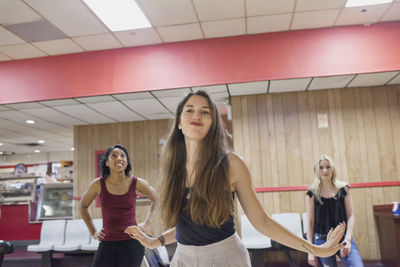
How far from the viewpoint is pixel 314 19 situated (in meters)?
4.79

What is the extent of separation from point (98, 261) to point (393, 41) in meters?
4.85

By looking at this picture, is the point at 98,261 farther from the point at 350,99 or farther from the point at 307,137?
the point at 350,99

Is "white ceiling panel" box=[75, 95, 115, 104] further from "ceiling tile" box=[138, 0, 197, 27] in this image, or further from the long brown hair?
the long brown hair

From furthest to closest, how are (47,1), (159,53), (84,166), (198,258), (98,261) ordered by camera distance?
1. (84,166)
2. (159,53)
3. (47,1)
4. (98,261)
5. (198,258)

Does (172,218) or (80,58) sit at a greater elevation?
(80,58)

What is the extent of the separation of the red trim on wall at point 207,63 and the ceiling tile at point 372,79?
143 mm

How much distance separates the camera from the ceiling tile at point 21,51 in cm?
525

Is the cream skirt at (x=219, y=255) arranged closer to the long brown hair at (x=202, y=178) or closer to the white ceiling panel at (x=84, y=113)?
the long brown hair at (x=202, y=178)

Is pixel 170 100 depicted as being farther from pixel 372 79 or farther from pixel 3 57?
pixel 372 79

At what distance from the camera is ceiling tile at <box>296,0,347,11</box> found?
4.31 m

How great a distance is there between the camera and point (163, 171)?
65.6 inches

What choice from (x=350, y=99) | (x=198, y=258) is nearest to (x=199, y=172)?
(x=198, y=258)

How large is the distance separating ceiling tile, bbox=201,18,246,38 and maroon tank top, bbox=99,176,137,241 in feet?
9.35

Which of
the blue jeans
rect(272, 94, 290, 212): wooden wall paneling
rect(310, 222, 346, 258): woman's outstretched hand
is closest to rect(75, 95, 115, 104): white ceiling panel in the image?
rect(272, 94, 290, 212): wooden wall paneling
